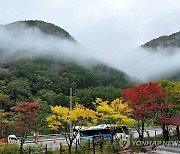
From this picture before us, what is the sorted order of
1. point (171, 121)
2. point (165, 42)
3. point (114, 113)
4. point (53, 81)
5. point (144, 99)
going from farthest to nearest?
point (165, 42) < point (53, 81) < point (144, 99) < point (171, 121) < point (114, 113)

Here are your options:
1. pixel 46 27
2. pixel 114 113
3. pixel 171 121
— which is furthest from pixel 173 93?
pixel 46 27

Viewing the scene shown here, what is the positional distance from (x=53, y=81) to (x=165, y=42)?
55725mm

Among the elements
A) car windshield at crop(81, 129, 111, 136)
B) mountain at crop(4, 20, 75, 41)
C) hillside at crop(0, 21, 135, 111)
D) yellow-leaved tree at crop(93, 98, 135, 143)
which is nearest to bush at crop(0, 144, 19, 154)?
yellow-leaved tree at crop(93, 98, 135, 143)

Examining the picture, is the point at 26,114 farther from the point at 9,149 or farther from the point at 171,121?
the point at 171,121

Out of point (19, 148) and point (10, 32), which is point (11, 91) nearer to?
point (19, 148)

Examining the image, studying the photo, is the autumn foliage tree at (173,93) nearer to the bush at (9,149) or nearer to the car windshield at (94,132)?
the car windshield at (94,132)

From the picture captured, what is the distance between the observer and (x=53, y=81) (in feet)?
204

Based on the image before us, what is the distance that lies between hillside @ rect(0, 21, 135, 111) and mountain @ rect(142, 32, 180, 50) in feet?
64.8

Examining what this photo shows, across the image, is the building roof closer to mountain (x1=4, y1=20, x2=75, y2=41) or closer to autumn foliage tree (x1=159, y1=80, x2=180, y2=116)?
autumn foliage tree (x1=159, y1=80, x2=180, y2=116)

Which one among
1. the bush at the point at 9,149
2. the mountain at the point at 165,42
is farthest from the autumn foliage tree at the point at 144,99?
the mountain at the point at 165,42

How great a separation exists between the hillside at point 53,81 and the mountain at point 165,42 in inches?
777

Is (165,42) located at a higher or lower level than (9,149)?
higher

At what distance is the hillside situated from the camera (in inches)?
1896

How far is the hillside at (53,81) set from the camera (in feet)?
158
